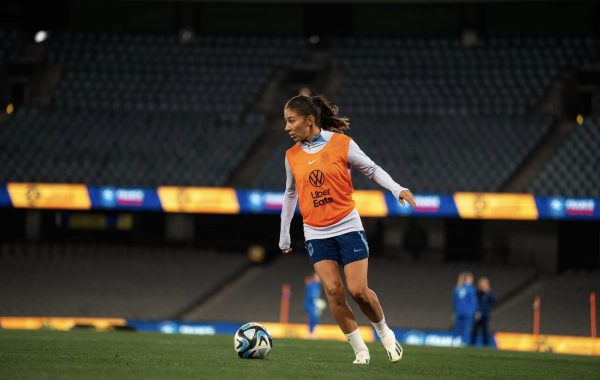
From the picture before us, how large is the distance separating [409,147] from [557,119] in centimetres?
483

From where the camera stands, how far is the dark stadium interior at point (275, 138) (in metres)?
29.4

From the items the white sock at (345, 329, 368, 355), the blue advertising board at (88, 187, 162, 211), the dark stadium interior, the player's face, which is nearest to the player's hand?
the player's face

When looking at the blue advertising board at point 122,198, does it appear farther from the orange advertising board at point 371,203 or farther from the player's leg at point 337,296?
the player's leg at point 337,296

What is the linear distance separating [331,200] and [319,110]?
2.86 feet

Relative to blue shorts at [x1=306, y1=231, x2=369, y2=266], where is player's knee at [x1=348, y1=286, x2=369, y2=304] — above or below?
below

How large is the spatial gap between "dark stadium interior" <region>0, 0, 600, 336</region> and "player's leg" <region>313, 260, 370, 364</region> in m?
17.9

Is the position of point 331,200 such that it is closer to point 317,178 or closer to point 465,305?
point 317,178

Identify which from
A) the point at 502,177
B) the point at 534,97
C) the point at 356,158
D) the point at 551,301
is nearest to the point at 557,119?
the point at 534,97

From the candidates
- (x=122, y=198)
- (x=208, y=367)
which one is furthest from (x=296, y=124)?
(x=122, y=198)

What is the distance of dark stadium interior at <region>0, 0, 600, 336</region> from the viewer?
29.4 meters

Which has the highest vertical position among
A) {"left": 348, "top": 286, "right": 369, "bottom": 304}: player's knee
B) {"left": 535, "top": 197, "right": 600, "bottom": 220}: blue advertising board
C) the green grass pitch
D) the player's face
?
{"left": 535, "top": 197, "right": 600, "bottom": 220}: blue advertising board

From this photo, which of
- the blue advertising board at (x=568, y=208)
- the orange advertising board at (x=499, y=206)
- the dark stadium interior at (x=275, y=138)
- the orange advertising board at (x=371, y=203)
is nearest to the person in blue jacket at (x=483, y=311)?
the dark stadium interior at (x=275, y=138)

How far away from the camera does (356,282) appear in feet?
30.2

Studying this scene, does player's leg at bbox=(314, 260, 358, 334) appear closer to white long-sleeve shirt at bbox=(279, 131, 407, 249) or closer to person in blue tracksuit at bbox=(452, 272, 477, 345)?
white long-sleeve shirt at bbox=(279, 131, 407, 249)
